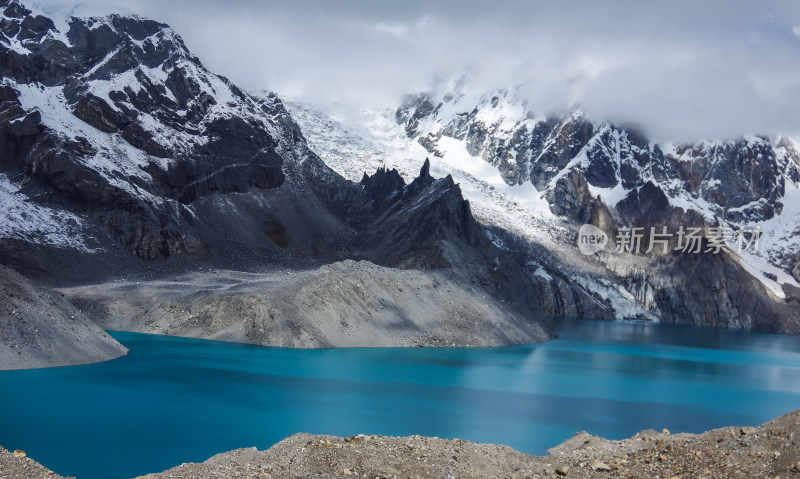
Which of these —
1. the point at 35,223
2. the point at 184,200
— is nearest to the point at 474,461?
the point at 35,223

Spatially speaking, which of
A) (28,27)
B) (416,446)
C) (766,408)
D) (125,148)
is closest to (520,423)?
(416,446)

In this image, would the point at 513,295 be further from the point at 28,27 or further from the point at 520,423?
the point at 28,27

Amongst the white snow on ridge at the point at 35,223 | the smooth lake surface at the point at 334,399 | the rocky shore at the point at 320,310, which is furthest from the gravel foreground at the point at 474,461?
the white snow on ridge at the point at 35,223

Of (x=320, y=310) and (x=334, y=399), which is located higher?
(x=320, y=310)

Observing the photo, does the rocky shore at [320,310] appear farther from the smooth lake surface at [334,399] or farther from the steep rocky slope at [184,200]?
the smooth lake surface at [334,399]

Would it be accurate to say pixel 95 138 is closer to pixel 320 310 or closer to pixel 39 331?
pixel 320 310

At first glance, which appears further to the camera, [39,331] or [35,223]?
[35,223]
